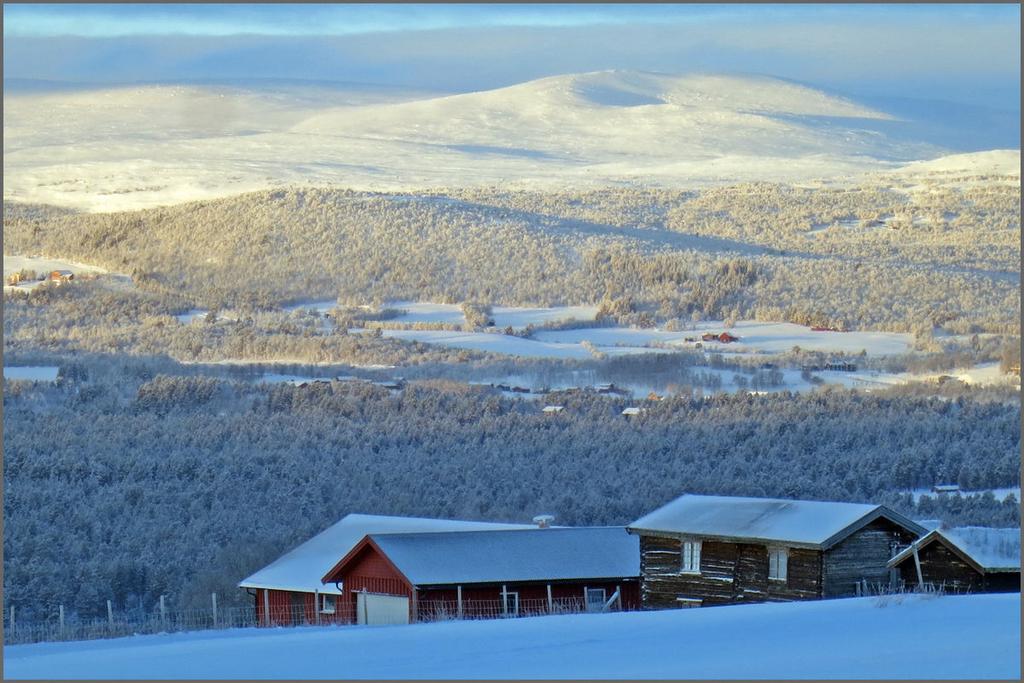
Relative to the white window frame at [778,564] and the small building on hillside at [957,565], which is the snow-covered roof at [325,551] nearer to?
the white window frame at [778,564]

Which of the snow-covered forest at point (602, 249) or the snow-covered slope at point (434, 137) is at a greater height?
the snow-covered slope at point (434, 137)

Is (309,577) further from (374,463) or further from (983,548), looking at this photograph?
(374,463)

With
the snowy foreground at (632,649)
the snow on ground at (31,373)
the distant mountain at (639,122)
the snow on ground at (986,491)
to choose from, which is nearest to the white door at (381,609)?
the snowy foreground at (632,649)

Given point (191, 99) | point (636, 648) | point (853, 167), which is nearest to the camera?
point (636, 648)

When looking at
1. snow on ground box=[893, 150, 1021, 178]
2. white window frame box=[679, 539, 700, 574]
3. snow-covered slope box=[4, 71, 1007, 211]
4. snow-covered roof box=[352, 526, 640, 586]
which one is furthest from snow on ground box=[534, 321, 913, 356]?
snow on ground box=[893, 150, 1021, 178]

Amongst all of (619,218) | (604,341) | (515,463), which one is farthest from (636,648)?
(619,218)

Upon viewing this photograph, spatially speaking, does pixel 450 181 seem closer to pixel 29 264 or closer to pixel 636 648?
pixel 29 264
